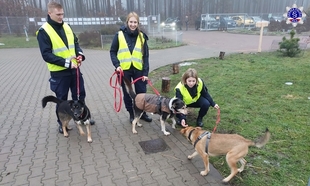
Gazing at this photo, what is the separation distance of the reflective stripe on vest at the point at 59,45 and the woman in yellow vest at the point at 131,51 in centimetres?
76

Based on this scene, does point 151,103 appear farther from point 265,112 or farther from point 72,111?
point 265,112

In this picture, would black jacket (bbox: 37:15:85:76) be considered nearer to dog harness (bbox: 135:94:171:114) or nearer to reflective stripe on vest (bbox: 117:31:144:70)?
reflective stripe on vest (bbox: 117:31:144:70)

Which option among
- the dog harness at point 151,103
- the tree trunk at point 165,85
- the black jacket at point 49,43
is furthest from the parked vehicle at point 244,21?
the black jacket at point 49,43

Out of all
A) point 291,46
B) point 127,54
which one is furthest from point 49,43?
point 291,46

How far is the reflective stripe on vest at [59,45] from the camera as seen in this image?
3.62 metres

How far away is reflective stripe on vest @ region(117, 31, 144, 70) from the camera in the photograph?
4137 millimetres

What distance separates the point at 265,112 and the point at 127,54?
3.40m

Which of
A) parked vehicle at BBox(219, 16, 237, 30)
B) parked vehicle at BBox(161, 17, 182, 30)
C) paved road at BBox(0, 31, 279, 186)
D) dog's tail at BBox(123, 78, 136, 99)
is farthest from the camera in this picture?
parked vehicle at BBox(219, 16, 237, 30)

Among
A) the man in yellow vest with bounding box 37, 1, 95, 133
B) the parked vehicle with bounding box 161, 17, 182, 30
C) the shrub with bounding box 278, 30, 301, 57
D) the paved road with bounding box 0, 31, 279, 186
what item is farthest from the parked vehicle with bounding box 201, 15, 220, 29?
the man in yellow vest with bounding box 37, 1, 95, 133

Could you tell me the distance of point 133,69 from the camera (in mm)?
4402

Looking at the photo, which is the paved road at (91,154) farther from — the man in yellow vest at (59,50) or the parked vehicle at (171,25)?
the parked vehicle at (171,25)

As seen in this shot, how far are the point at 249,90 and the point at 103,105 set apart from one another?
4290 millimetres

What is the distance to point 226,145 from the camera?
2.96 meters

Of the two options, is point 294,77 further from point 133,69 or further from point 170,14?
point 170,14
